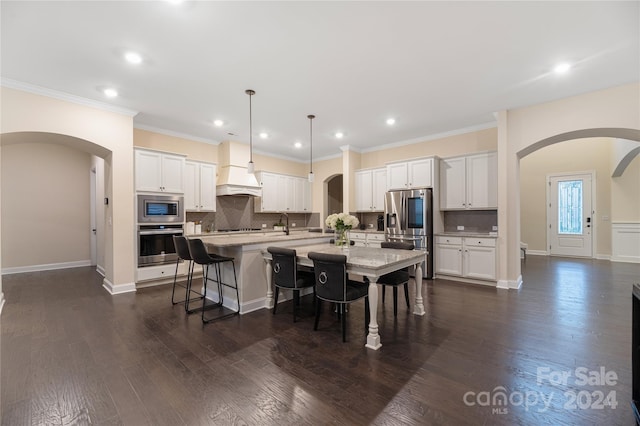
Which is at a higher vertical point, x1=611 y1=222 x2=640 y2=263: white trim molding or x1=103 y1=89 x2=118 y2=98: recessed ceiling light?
x1=103 y1=89 x2=118 y2=98: recessed ceiling light

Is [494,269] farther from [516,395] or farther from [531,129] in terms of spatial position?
[516,395]

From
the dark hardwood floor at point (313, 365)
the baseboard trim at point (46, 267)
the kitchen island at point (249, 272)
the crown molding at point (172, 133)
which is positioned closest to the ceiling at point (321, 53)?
the crown molding at point (172, 133)

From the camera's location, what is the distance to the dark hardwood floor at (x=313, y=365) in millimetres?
1752

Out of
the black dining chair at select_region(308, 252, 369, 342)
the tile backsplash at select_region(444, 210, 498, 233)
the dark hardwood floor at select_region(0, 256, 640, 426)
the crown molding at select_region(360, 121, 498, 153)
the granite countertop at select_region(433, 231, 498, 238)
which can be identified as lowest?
the dark hardwood floor at select_region(0, 256, 640, 426)

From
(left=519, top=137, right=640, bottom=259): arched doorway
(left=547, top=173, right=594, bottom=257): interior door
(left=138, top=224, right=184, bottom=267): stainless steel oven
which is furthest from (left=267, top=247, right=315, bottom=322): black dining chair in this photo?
(left=547, top=173, right=594, bottom=257): interior door

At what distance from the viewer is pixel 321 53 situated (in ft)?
9.66

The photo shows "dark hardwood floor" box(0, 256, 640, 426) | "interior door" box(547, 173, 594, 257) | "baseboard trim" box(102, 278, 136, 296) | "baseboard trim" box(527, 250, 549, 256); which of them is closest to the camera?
"dark hardwood floor" box(0, 256, 640, 426)

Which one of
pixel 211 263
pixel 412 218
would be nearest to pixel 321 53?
pixel 211 263

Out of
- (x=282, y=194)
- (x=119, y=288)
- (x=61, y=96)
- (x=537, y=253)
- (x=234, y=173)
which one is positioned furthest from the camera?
(x=537, y=253)

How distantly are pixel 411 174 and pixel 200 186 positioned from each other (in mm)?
4519

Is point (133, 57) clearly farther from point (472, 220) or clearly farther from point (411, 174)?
point (472, 220)

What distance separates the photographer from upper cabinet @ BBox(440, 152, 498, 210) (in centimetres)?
499

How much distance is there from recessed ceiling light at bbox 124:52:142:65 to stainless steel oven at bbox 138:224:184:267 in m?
2.72

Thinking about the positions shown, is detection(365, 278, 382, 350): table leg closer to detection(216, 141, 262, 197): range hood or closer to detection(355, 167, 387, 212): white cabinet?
detection(355, 167, 387, 212): white cabinet
